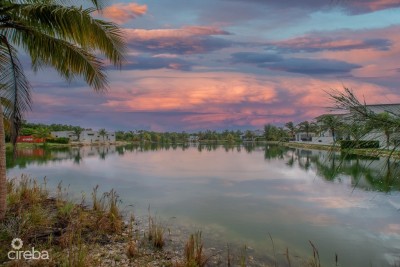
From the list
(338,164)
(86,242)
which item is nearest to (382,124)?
(86,242)

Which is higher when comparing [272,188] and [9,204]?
[9,204]

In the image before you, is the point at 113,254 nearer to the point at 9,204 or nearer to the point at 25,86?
the point at 9,204

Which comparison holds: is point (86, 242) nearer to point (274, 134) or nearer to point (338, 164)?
point (338, 164)

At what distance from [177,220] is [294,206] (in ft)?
18.4

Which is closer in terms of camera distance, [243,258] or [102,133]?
[243,258]

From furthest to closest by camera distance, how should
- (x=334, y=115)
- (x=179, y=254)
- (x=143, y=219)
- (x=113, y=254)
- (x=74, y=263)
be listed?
(x=143, y=219) < (x=179, y=254) < (x=113, y=254) < (x=74, y=263) < (x=334, y=115)

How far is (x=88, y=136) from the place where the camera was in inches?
3812

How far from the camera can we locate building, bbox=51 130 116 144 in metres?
90.8

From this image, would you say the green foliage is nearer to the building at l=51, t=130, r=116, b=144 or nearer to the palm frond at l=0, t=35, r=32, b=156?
the building at l=51, t=130, r=116, b=144

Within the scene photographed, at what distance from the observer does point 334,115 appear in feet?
12.1

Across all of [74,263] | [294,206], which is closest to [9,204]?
[74,263]

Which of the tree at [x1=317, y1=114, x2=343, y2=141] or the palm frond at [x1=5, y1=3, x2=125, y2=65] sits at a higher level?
the palm frond at [x1=5, y1=3, x2=125, y2=65]

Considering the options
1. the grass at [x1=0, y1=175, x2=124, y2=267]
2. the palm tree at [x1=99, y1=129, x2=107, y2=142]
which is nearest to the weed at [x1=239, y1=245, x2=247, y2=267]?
the grass at [x1=0, y1=175, x2=124, y2=267]

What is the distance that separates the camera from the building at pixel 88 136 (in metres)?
90.8
